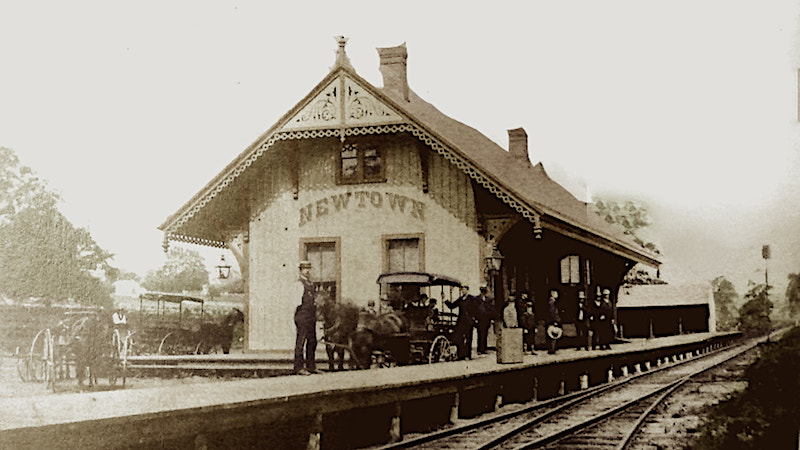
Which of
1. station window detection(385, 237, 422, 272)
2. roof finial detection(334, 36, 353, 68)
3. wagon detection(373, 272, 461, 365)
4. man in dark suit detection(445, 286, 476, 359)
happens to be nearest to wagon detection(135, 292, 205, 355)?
roof finial detection(334, 36, 353, 68)

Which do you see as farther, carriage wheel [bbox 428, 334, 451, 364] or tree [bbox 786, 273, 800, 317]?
carriage wheel [bbox 428, 334, 451, 364]

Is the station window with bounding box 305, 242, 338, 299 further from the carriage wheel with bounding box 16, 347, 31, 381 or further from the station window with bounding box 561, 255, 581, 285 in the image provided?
the station window with bounding box 561, 255, 581, 285

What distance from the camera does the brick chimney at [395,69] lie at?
755cm

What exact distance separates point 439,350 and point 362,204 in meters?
2.67

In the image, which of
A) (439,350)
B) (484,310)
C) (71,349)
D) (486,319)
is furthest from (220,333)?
(486,319)

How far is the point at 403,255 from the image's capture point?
10156 mm

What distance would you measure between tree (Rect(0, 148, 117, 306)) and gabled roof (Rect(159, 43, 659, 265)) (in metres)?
0.75

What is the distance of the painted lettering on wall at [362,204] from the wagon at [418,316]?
751 millimetres

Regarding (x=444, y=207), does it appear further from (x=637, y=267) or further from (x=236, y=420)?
(x=637, y=267)

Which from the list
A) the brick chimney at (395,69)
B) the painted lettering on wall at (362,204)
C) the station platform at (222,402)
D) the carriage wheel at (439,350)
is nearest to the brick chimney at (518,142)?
the brick chimney at (395,69)

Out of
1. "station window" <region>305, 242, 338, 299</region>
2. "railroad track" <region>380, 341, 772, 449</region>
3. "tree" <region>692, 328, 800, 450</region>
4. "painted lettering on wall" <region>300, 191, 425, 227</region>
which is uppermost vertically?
"painted lettering on wall" <region>300, 191, 425, 227</region>

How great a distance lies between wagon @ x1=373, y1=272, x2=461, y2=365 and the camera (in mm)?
10828

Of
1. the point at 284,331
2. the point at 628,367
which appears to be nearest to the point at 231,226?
the point at 284,331

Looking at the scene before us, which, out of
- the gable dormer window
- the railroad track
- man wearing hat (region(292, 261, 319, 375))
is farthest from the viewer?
the gable dormer window
